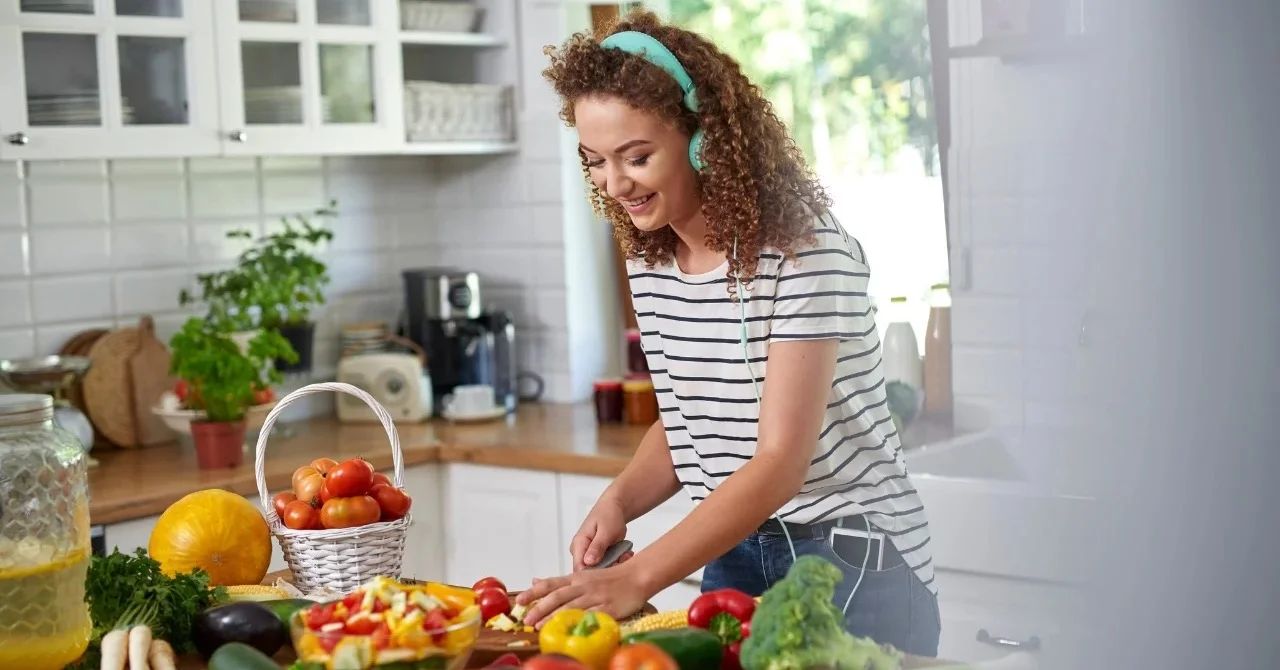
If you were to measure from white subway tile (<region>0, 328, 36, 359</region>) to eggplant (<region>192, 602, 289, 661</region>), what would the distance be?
186 centimetres

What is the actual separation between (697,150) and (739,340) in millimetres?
243

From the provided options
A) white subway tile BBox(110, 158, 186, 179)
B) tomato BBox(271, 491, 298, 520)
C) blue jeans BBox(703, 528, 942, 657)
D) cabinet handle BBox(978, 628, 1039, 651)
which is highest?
white subway tile BBox(110, 158, 186, 179)

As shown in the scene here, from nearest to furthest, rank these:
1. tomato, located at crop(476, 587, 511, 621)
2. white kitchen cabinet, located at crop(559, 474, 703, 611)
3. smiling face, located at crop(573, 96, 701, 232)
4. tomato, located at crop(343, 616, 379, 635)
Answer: tomato, located at crop(343, 616, 379, 635), tomato, located at crop(476, 587, 511, 621), smiling face, located at crop(573, 96, 701, 232), white kitchen cabinet, located at crop(559, 474, 703, 611)

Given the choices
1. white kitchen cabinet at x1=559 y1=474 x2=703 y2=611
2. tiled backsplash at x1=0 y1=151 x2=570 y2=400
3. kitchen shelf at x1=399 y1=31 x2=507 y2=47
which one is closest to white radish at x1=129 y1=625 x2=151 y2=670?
white kitchen cabinet at x1=559 y1=474 x2=703 y2=611

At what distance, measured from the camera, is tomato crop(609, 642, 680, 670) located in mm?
1175

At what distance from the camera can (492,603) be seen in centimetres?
158

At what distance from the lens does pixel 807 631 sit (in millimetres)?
1128

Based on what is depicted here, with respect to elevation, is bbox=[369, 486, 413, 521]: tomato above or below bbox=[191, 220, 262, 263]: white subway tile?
below

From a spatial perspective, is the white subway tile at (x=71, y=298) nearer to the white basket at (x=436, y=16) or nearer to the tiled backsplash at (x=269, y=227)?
Answer: the tiled backsplash at (x=269, y=227)

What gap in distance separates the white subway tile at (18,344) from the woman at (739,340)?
1.83 meters

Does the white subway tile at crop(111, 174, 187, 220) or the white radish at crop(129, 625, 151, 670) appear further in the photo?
the white subway tile at crop(111, 174, 187, 220)

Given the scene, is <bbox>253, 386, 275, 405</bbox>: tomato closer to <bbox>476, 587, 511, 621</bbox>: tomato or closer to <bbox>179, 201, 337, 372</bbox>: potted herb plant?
<bbox>179, 201, 337, 372</bbox>: potted herb plant

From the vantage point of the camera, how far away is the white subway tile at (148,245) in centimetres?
335

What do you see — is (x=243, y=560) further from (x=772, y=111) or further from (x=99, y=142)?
(x=99, y=142)
